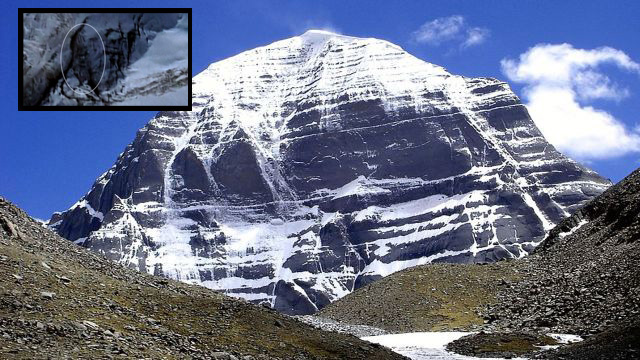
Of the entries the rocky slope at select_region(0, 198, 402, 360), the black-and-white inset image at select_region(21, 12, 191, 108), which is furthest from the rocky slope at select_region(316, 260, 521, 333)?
the black-and-white inset image at select_region(21, 12, 191, 108)

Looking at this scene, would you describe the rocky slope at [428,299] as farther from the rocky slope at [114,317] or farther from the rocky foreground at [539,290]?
the rocky slope at [114,317]

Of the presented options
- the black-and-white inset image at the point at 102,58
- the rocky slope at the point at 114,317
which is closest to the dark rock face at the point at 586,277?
the rocky slope at the point at 114,317

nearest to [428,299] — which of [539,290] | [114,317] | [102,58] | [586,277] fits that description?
[539,290]

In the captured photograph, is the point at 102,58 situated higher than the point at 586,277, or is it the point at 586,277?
the point at 102,58

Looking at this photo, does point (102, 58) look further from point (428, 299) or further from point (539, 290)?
point (428, 299)

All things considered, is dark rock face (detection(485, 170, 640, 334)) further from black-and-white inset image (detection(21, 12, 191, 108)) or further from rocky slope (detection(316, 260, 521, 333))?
black-and-white inset image (detection(21, 12, 191, 108))

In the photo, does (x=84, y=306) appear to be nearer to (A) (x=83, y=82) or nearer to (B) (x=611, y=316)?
(A) (x=83, y=82)
